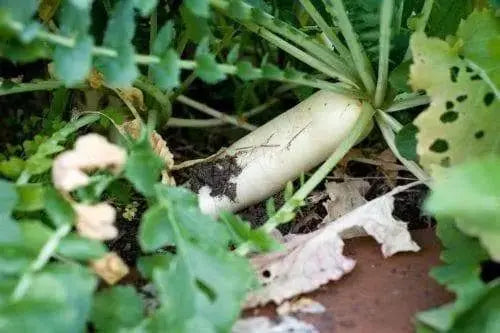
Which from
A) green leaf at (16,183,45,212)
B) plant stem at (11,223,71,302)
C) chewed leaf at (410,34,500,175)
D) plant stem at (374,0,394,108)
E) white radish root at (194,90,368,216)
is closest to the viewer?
plant stem at (11,223,71,302)

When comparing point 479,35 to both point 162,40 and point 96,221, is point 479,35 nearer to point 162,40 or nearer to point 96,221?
point 162,40

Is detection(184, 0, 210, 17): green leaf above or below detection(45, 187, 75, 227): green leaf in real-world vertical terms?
above

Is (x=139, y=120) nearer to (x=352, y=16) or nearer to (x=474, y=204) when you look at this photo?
(x=352, y=16)

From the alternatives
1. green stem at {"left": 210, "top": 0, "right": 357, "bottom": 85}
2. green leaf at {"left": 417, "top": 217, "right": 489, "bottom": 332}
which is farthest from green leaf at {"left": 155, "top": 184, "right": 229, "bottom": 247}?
green stem at {"left": 210, "top": 0, "right": 357, "bottom": 85}

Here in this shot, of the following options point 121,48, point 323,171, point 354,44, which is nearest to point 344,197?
point 323,171

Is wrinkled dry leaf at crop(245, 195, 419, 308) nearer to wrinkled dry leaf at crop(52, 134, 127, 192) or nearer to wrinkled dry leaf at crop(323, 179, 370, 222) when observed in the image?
wrinkled dry leaf at crop(323, 179, 370, 222)

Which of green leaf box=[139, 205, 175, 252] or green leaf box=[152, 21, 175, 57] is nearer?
green leaf box=[139, 205, 175, 252]

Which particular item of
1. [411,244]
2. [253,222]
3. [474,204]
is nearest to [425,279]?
[411,244]
